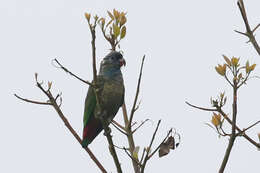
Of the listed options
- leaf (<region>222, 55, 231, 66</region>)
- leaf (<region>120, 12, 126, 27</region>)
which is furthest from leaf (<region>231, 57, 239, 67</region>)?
leaf (<region>120, 12, 126, 27</region>)

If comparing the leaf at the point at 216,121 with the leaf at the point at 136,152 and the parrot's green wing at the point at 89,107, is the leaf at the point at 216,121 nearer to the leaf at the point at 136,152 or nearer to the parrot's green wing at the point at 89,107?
the leaf at the point at 136,152

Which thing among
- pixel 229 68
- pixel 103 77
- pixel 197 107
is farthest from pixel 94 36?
pixel 103 77

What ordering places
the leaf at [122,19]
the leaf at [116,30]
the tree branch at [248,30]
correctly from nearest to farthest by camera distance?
the tree branch at [248,30], the leaf at [116,30], the leaf at [122,19]

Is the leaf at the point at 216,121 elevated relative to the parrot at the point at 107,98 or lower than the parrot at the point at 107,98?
lower

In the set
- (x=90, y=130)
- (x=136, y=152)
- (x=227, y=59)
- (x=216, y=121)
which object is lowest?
(x=136, y=152)

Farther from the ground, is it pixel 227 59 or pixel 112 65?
pixel 112 65

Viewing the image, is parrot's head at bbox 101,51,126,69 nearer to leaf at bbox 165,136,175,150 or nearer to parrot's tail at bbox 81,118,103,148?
parrot's tail at bbox 81,118,103,148

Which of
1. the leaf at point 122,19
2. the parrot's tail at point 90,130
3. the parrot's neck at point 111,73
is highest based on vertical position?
the parrot's neck at point 111,73

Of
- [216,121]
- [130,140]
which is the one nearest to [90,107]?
[130,140]

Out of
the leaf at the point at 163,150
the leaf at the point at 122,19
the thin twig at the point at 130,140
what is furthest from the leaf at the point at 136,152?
the leaf at the point at 122,19

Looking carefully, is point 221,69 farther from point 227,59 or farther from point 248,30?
point 248,30

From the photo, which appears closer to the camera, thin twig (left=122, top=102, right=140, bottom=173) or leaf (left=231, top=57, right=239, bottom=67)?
leaf (left=231, top=57, right=239, bottom=67)

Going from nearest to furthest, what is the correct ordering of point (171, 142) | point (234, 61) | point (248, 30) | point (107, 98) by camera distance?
point (248, 30), point (234, 61), point (171, 142), point (107, 98)

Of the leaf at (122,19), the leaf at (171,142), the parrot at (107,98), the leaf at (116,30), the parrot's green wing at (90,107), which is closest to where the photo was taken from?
the leaf at (171,142)
